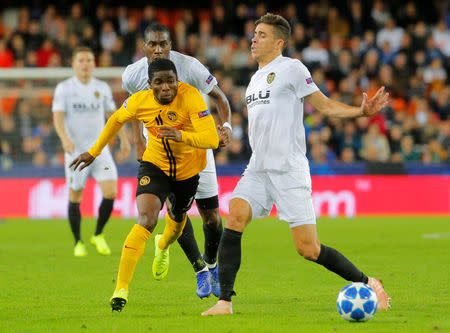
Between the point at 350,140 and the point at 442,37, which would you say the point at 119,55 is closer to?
the point at 350,140

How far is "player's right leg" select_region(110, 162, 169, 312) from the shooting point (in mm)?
6649

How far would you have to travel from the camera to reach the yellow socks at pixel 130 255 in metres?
6.69

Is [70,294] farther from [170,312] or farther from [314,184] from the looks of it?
[314,184]

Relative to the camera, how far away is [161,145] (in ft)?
23.8

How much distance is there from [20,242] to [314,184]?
23.1 feet

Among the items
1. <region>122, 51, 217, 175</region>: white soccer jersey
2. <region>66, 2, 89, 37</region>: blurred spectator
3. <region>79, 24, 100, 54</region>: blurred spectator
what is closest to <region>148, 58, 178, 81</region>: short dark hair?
<region>122, 51, 217, 175</region>: white soccer jersey

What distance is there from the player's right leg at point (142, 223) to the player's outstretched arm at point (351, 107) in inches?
55.0

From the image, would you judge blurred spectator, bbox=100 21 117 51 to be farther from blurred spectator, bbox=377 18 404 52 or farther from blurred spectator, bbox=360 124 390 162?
blurred spectator, bbox=360 124 390 162

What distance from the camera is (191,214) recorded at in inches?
757

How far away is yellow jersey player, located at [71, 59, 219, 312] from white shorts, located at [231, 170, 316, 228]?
0.44 meters

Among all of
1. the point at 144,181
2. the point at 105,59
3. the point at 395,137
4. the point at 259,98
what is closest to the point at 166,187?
the point at 144,181

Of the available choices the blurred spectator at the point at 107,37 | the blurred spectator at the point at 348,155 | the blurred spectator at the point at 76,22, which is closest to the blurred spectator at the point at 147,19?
the blurred spectator at the point at 107,37

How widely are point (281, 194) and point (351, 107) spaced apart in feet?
2.83

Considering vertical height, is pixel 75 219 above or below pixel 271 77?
below
